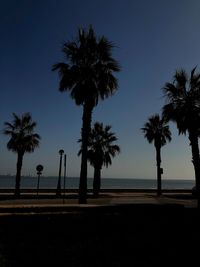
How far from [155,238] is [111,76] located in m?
17.9

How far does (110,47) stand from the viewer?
87.6ft

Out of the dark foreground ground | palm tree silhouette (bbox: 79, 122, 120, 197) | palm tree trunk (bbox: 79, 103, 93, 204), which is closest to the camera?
the dark foreground ground

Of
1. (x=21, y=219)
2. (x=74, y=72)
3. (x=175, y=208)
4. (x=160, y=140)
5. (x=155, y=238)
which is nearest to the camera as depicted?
(x=155, y=238)

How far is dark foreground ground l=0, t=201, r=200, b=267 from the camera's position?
8.25 metres

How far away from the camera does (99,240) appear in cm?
1039

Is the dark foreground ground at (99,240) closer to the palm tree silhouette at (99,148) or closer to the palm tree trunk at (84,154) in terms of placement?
the palm tree trunk at (84,154)

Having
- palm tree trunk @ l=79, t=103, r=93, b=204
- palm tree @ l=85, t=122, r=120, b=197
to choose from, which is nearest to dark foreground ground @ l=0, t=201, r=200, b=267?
palm tree trunk @ l=79, t=103, r=93, b=204

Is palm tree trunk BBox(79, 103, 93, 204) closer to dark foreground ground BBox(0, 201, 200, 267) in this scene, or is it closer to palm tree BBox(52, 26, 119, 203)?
palm tree BBox(52, 26, 119, 203)

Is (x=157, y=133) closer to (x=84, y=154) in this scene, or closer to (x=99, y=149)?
(x=99, y=149)

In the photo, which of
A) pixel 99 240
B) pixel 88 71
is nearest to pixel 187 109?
pixel 88 71

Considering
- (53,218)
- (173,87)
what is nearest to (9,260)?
(53,218)

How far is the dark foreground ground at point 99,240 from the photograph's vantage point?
825 cm

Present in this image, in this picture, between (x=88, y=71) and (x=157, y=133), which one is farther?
(x=157, y=133)

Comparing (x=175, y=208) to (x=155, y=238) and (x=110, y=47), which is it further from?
(x=110, y=47)
